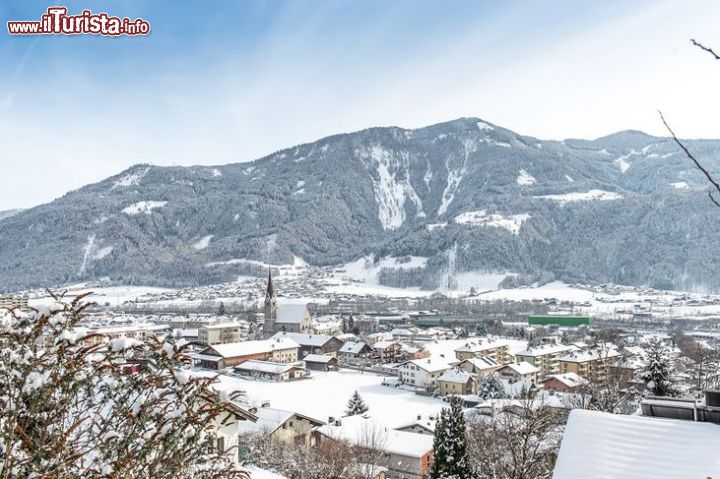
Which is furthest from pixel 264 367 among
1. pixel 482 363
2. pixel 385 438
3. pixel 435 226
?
pixel 435 226

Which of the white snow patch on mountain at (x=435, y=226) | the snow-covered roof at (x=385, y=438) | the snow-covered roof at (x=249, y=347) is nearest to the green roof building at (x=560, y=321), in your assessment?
the snow-covered roof at (x=249, y=347)

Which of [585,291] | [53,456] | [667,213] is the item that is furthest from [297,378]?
[667,213]

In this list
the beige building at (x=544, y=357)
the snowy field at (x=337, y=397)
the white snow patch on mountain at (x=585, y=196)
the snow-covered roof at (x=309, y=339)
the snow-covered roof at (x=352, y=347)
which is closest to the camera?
the snowy field at (x=337, y=397)

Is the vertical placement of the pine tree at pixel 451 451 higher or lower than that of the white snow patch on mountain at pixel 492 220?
lower

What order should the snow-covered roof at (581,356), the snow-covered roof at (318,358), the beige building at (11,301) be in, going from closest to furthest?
1. the beige building at (11,301)
2. the snow-covered roof at (581,356)
3. the snow-covered roof at (318,358)

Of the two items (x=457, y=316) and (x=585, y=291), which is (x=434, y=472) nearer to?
(x=457, y=316)

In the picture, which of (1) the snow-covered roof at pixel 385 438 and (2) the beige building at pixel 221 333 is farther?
(2) the beige building at pixel 221 333

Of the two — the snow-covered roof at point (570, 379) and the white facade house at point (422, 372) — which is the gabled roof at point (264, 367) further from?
the snow-covered roof at point (570, 379)


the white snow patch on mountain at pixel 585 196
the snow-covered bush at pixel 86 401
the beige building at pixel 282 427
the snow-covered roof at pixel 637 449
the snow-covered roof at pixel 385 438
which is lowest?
the snow-covered roof at pixel 385 438

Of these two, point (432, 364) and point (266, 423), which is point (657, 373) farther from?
point (432, 364)
